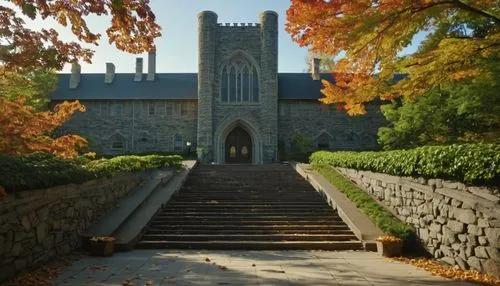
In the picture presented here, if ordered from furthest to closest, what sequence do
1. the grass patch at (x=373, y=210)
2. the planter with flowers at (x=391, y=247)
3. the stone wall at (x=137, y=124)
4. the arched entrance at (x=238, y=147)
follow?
the stone wall at (x=137, y=124) → the arched entrance at (x=238, y=147) → the grass patch at (x=373, y=210) → the planter with flowers at (x=391, y=247)

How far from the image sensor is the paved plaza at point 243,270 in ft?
20.4

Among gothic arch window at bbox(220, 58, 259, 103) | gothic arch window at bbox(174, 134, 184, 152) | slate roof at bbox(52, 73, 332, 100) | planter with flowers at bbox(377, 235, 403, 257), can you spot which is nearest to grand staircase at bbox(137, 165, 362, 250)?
planter with flowers at bbox(377, 235, 403, 257)

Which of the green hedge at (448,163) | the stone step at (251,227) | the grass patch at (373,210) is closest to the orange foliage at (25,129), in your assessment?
the stone step at (251,227)

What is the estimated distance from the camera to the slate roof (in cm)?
3173

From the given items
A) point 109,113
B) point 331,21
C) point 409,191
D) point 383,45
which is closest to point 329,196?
point 409,191

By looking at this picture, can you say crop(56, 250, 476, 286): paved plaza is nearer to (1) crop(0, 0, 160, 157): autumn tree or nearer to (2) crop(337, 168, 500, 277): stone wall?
(2) crop(337, 168, 500, 277): stone wall

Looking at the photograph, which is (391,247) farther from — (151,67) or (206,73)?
(151,67)

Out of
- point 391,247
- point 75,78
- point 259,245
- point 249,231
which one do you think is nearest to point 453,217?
point 391,247

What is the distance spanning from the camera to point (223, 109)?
29641 millimetres

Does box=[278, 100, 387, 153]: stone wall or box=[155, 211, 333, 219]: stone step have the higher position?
box=[278, 100, 387, 153]: stone wall

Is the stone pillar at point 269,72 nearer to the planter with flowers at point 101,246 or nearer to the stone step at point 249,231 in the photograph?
the stone step at point 249,231

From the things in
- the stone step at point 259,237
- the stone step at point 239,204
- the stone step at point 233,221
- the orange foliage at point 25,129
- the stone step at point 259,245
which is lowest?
the stone step at point 259,245

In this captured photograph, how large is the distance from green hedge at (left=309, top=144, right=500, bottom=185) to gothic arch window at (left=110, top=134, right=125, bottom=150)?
76.1 feet

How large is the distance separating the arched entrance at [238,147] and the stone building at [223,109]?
0.07 meters
